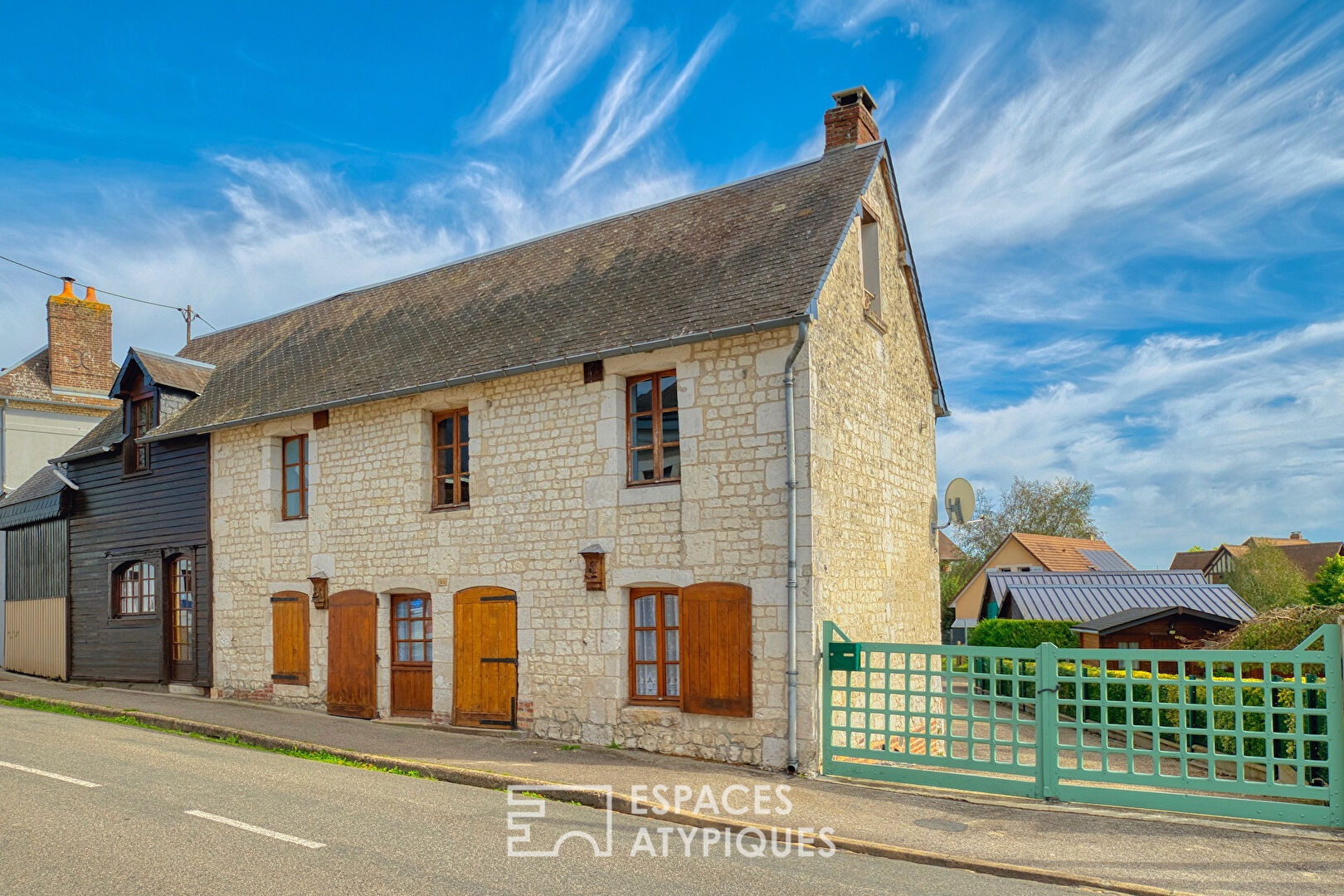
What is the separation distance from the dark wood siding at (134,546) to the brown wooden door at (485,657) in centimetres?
570

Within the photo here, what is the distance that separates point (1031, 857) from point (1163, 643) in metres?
14.7

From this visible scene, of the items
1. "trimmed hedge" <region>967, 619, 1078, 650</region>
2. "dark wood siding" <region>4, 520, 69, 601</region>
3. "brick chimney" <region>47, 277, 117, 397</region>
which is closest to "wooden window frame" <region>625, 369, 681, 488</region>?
"dark wood siding" <region>4, 520, 69, 601</region>

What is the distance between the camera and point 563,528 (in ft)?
39.5

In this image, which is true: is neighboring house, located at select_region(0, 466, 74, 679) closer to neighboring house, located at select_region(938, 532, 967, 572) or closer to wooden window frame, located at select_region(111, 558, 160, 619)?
wooden window frame, located at select_region(111, 558, 160, 619)

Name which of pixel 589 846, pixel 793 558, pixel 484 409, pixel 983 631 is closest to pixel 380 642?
pixel 484 409

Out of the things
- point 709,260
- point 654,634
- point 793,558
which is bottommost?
point 654,634

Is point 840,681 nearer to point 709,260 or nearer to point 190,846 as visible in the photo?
point 709,260

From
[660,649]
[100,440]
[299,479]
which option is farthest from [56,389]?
[660,649]

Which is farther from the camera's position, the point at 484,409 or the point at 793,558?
the point at 484,409

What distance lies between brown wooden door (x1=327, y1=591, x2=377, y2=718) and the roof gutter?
268 cm

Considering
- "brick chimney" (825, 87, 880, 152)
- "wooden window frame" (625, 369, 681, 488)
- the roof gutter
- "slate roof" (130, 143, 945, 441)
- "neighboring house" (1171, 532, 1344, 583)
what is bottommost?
"neighboring house" (1171, 532, 1344, 583)

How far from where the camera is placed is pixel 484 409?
42.4ft

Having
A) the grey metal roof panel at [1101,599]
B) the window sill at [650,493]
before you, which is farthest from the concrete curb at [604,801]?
the grey metal roof panel at [1101,599]

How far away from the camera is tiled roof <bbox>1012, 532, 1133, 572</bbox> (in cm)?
3859
